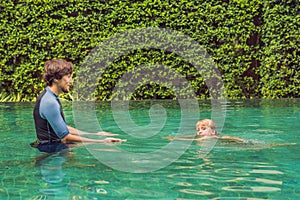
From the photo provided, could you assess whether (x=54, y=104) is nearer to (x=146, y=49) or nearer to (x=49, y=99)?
(x=49, y=99)

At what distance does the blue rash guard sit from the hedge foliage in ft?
27.9

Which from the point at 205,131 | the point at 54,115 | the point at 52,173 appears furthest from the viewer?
the point at 205,131

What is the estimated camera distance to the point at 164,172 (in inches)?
198

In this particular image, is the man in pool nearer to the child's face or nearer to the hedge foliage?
the child's face

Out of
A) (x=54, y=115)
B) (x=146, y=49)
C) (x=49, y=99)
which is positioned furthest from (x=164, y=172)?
(x=146, y=49)

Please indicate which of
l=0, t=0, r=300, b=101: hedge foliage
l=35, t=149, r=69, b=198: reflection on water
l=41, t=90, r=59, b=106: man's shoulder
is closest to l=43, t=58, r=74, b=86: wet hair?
l=41, t=90, r=59, b=106: man's shoulder

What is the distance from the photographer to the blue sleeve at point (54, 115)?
5.80 m

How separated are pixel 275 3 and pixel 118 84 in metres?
4.92

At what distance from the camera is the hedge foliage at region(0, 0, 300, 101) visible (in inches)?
562

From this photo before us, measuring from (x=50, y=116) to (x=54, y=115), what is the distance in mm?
52

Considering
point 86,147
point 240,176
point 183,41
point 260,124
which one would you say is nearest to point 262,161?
point 240,176

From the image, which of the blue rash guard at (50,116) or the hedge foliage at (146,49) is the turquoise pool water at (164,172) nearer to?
the blue rash guard at (50,116)

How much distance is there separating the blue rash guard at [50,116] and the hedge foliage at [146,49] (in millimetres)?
8511

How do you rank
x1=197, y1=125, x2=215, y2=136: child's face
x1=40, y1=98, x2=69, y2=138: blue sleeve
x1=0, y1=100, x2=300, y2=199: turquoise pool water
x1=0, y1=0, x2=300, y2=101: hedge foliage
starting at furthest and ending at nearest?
x1=0, y1=0, x2=300, y2=101: hedge foliage
x1=197, y1=125, x2=215, y2=136: child's face
x1=40, y1=98, x2=69, y2=138: blue sleeve
x1=0, y1=100, x2=300, y2=199: turquoise pool water
